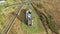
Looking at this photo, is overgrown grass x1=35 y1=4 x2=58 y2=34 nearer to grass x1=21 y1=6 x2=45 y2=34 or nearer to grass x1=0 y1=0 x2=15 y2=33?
grass x1=21 y1=6 x2=45 y2=34

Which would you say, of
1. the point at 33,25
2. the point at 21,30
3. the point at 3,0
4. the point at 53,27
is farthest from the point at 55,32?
the point at 3,0

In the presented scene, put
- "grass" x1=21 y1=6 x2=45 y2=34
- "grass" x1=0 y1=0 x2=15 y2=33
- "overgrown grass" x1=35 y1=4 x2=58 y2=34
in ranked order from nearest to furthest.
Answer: "grass" x1=0 y1=0 x2=15 y2=33
"grass" x1=21 y1=6 x2=45 y2=34
"overgrown grass" x1=35 y1=4 x2=58 y2=34

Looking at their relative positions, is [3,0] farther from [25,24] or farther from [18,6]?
[25,24]

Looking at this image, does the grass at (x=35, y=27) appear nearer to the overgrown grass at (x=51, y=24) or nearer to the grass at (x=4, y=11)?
the overgrown grass at (x=51, y=24)

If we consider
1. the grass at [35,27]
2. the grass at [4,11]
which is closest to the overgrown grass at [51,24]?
the grass at [35,27]

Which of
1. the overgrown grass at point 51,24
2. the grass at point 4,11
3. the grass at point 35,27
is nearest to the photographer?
the grass at point 4,11

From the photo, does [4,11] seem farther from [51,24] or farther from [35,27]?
[51,24]

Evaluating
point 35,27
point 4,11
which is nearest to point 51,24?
point 35,27

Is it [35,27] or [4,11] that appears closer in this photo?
[35,27]

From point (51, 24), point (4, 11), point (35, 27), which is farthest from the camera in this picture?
point (51, 24)

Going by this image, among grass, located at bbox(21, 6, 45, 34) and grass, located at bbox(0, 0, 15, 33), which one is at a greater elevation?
grass, located at bbox(0, 0, 15, 33)

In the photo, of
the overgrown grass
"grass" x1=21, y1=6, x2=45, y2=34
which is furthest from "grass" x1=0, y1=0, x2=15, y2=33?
the overgrown grass
